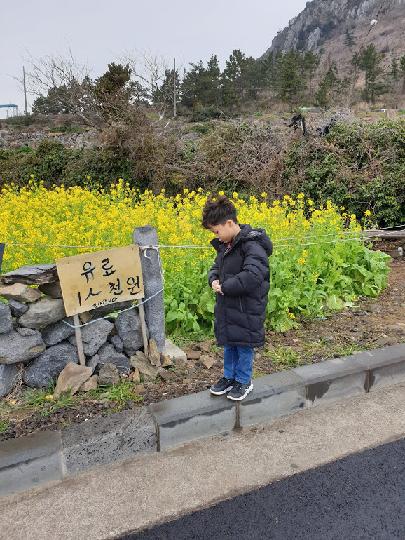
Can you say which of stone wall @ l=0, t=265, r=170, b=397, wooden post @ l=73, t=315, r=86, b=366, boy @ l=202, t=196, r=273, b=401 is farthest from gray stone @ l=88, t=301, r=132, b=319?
boy @ l=202, t=196, r=273, b=401

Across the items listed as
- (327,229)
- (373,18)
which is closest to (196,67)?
(327,229)

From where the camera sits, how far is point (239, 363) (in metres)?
2.96

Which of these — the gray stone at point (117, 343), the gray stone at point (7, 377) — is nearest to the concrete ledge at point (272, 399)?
the gray stone at point (117, 343)

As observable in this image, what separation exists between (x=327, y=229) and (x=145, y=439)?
330cm

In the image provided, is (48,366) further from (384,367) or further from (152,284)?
(384,367)

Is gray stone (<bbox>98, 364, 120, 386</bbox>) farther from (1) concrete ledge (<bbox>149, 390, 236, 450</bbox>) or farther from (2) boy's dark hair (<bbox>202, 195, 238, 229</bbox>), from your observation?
(2) boy's dark hair (<bbox>202, 195, 238, 229</bbox>)

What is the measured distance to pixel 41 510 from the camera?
226 centimetres

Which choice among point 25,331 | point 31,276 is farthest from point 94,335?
point 31,276

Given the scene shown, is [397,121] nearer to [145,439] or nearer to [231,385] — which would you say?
[231,385]

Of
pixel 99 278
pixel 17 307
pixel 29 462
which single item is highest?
pixel 99 278

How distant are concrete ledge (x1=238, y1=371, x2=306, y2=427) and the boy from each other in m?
0.08

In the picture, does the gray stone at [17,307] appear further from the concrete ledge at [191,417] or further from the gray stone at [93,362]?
the concrete ledge at [191,417]

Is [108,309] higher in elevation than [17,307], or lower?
lower

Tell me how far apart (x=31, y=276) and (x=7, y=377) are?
2.14ft
